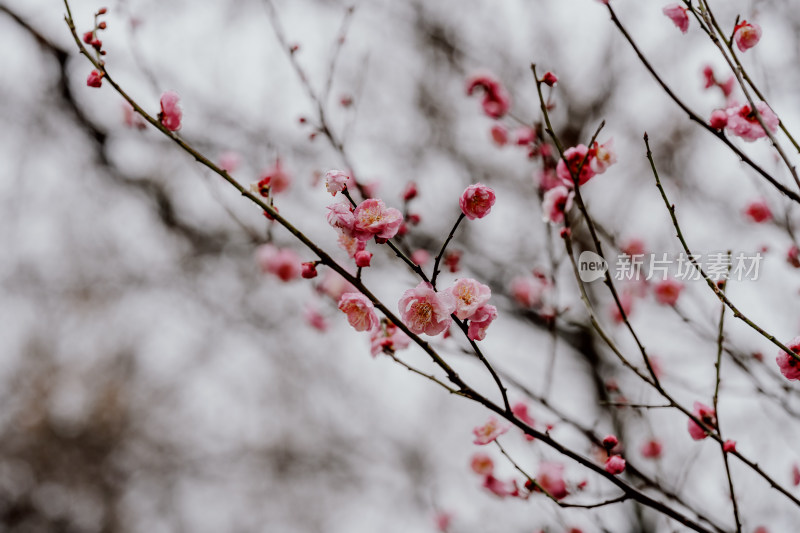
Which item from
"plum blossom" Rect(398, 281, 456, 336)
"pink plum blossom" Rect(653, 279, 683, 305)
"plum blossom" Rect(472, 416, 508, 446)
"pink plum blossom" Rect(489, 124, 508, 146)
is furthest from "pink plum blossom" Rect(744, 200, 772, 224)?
"plum blossom" Rect(398, 281, 456, 336)

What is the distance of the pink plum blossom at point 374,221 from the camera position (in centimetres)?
132

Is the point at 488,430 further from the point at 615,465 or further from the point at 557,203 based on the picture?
the point at 557,203

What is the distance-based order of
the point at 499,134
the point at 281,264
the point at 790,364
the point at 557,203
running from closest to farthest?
the point at 790,364 → the point at 557,203 → the point at 499,134 → the point at 281,264

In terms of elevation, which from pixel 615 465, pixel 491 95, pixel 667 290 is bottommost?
pixel 615 465

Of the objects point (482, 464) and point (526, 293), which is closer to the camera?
point (482, 464)

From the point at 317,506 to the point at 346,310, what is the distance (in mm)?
8439

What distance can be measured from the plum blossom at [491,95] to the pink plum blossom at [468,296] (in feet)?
4.97

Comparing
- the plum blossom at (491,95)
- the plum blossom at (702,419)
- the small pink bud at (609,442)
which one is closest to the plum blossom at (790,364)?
the plum blossom at (702,419)

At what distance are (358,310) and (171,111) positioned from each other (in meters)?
0.76

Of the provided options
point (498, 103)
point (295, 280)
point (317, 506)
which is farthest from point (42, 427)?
point (498, 103)

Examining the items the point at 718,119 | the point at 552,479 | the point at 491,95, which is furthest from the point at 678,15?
the point at 552,479

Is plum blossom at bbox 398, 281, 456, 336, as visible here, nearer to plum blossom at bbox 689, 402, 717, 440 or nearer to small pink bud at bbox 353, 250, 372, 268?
small pink bud at bbox 353, 250, 372, 268

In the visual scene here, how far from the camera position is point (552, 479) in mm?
2002

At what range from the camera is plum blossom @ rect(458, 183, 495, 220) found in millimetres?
1433
